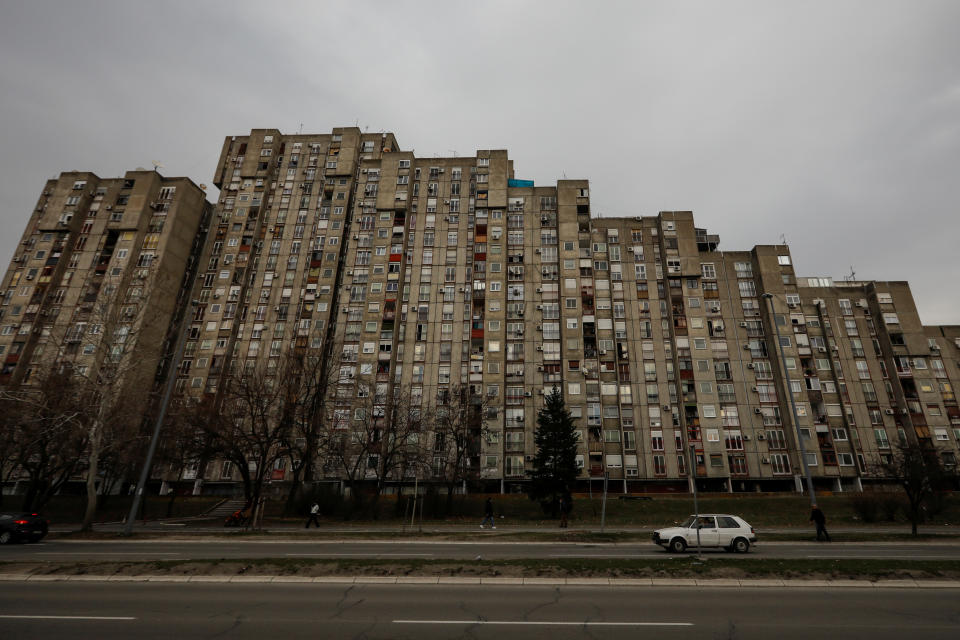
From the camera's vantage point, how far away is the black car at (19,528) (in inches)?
932

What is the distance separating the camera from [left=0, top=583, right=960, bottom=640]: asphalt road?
9.37 m

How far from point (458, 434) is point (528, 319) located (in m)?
22.3

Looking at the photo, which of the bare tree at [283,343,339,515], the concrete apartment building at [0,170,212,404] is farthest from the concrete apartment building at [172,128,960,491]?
the bare tree at [283,343,339,515]

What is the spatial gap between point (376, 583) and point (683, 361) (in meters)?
56.7

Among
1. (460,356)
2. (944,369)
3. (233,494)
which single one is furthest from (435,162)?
(944,369)

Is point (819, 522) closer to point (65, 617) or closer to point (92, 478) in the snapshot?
point (65, 617)

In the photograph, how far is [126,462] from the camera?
4619cm

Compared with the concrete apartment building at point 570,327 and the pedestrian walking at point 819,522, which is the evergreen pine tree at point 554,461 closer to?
the concrete apartment building at point 570,327

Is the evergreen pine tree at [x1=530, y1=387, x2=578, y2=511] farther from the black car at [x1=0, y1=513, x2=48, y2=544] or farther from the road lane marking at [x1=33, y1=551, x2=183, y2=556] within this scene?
the black car at [x1=0, y1=513, x2=48, y2=544]

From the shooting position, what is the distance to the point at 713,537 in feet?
69.3

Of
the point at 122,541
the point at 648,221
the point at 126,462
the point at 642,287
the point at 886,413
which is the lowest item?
the point at 122,541

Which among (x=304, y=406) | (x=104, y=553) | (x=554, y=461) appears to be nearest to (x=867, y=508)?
(x=554, y=461)

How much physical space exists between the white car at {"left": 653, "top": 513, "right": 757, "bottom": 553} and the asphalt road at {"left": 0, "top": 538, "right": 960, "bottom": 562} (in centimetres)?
45

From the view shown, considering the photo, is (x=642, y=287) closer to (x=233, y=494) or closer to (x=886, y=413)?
(x=886, y=413)
